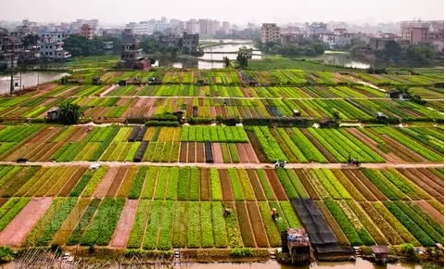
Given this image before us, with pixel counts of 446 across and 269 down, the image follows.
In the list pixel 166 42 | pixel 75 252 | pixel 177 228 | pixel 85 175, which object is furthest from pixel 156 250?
pixel 166 42

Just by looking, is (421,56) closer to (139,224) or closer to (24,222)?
(139,224)

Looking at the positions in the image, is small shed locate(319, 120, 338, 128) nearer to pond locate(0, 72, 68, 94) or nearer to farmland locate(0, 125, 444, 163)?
farmland locate(0, 125, 444, 163)

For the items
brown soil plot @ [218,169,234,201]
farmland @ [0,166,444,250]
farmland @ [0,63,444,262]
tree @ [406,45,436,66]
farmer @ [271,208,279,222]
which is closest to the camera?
farmland @ [0,166,444,250]

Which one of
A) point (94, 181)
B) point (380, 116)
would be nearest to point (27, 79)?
point (94, 181)

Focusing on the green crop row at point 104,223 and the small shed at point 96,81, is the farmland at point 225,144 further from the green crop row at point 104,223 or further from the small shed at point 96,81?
the small shed at point 96,81

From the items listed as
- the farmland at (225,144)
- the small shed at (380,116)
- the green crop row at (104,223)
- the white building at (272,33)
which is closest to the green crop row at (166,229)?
the green crop row at (104,223)

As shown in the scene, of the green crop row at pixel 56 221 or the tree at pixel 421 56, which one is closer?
the green crop row at pixel 56 221

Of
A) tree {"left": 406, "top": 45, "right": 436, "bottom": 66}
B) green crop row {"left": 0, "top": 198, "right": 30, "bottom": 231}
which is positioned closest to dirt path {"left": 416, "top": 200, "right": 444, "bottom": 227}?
green crop row {"left": 0, "top": 198, "right": 30, "bottom": 231}
